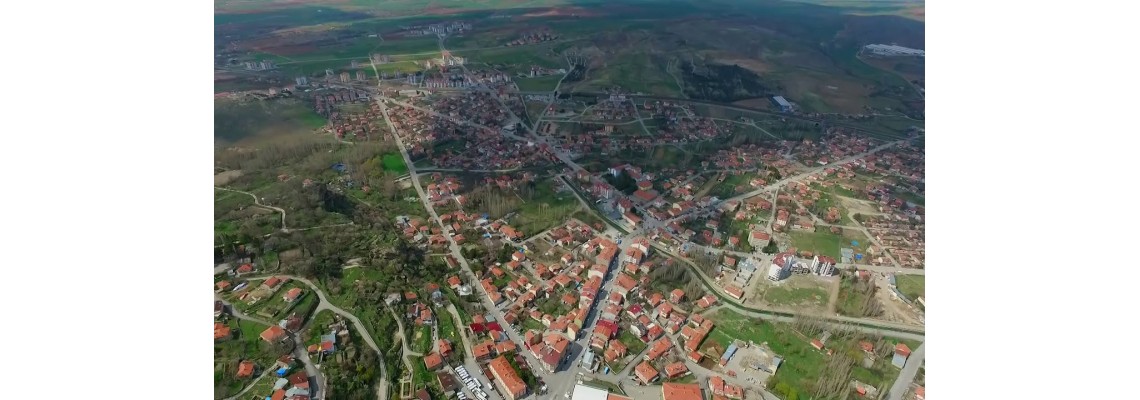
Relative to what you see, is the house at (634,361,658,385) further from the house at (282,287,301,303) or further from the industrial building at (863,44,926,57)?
the industrial building at (863,44,926,57)

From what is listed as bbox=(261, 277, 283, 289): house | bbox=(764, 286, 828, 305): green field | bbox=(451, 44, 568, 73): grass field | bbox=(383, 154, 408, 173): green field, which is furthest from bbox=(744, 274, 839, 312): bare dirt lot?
bbox=(451, 44, 568, 73): grass field

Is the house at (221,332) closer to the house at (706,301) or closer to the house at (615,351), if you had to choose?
the house at (615,351)

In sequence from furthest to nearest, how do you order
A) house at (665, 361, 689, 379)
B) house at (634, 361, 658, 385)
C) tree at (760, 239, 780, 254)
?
tree at (760, 239, 780, 254)
house at (665, 361, 689, 379)
house at (634, 361, 658, 385)

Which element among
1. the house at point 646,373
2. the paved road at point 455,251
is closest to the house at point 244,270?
the paved road at point 455,251

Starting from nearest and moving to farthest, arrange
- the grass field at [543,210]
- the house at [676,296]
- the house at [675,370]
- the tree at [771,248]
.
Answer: the house at [675,370]
the house at [676,296]
the tree at [771,248]
the grass field at [543,210]

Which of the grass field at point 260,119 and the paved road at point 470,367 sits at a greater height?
the grass field at point 260,119

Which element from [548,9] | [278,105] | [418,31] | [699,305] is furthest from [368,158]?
[548,9]

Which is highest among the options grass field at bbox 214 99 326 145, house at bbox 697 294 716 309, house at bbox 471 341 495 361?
grass field at bbox 214 99 326 145
